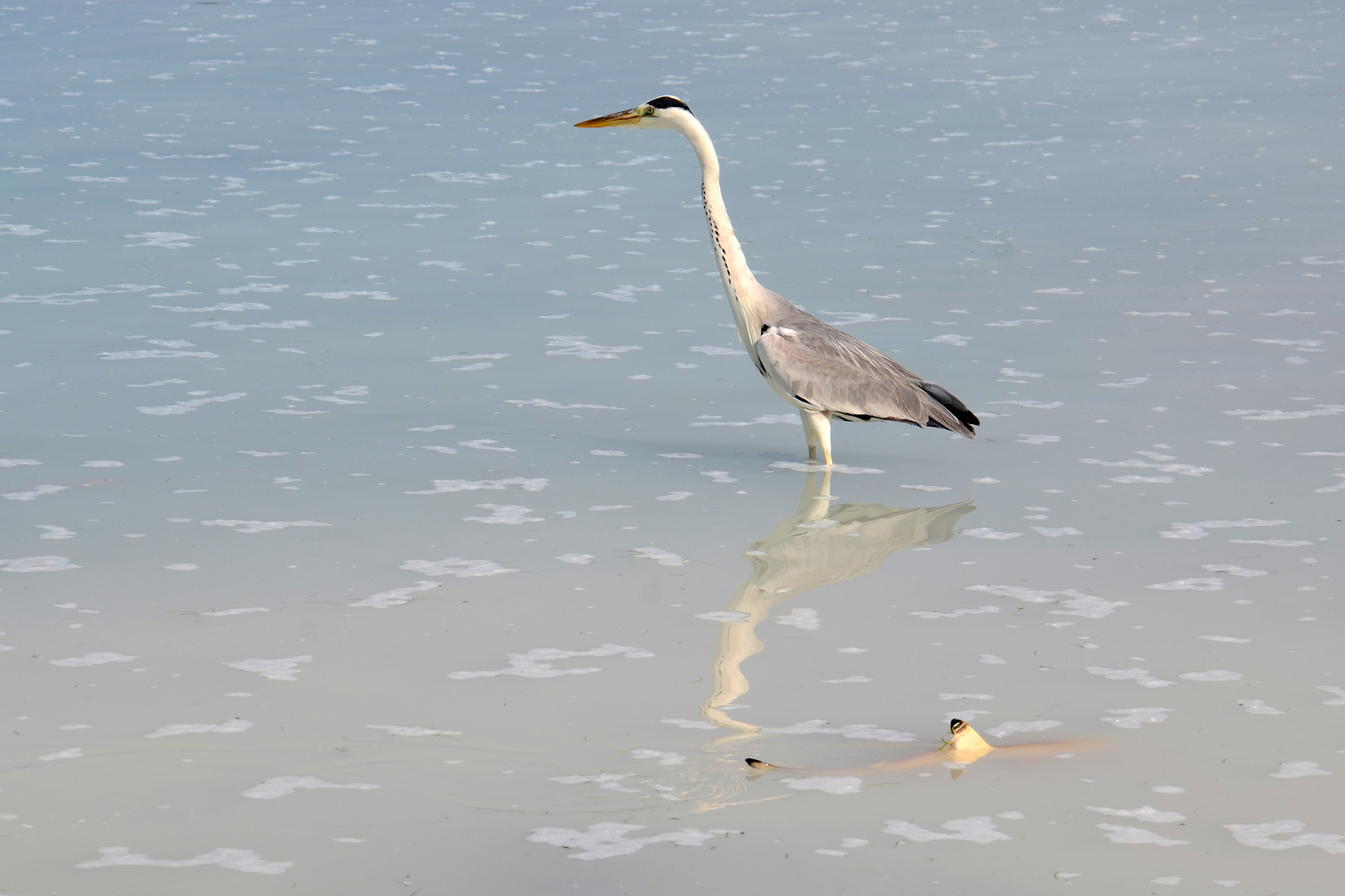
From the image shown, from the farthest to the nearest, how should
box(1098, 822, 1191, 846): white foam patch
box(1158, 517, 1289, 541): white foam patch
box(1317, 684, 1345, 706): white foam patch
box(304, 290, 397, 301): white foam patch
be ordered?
box(304, 290, 397, 301): white foam patch, box(1158, 517, 1289, 541): white foam patch, box(1317, 684, 1345, 706): white foam patch, box(1098, 822, 1191, 846): white foam patch

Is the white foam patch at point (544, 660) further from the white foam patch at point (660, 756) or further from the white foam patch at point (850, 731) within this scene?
the white foam patch at point (850, 731)

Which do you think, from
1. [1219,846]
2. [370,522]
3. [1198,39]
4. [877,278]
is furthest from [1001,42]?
[1219,846]

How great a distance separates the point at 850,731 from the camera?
20.7ft

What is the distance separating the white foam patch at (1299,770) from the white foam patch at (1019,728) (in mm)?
846

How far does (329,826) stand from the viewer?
219 inches

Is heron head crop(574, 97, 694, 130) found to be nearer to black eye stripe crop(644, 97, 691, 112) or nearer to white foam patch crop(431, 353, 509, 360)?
black eye stripe crop(644, 97, 691, 112)

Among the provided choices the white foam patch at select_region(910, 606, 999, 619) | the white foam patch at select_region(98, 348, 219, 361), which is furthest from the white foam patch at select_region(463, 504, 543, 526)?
the white foam patch at select_region(98, 348, 219, 361)

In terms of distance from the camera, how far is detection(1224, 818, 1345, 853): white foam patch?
5352 millimetres

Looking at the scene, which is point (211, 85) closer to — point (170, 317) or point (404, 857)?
point (170, 317)

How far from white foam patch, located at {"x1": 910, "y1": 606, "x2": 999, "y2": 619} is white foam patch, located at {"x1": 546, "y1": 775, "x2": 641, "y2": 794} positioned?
2.25 metres

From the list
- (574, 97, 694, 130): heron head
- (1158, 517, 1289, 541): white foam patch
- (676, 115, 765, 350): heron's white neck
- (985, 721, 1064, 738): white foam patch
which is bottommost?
(985, 721, 1064, 738): white foam patch

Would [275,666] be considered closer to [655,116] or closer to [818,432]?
[818,432]

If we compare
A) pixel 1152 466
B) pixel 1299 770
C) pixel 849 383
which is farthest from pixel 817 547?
pixel 1299 770

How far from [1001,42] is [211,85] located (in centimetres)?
1523
